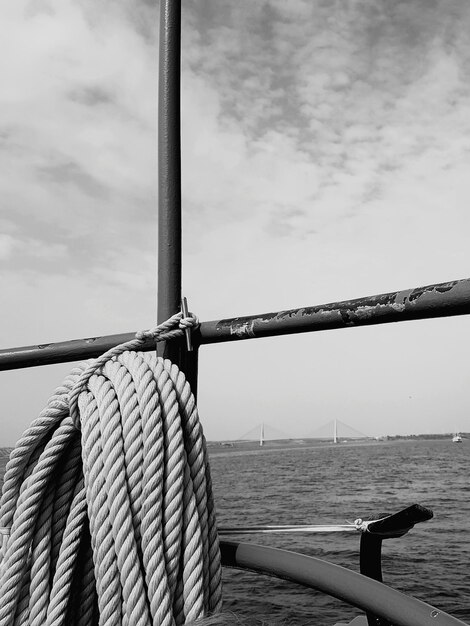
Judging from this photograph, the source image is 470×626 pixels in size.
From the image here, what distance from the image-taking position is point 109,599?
3.25ft

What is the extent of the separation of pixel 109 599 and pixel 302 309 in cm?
63

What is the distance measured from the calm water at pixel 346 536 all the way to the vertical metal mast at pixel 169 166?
0.54 metres

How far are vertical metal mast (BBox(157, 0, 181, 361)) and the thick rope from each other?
0.26 metres

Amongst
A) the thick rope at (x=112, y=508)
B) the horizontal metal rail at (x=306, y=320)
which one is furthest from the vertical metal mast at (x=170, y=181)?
the thick rope at (x=112, y=508)

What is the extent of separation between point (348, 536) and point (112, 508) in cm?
1983

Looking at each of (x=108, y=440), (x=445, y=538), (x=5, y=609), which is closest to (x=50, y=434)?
(x=108, y=440)

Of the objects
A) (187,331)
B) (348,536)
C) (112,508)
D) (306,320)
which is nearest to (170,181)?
(187,331)

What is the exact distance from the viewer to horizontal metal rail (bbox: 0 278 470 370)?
93 cm

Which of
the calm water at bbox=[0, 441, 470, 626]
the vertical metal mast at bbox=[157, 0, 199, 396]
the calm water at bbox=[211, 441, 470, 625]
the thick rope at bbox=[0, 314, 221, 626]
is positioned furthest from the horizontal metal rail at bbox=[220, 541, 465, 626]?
the calm water at bbox=[211, 441, 470, 625]

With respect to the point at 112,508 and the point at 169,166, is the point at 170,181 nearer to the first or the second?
the point at 169,166

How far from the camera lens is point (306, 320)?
3.61 ft

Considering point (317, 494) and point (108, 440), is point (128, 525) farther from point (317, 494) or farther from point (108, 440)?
point (317, 494)

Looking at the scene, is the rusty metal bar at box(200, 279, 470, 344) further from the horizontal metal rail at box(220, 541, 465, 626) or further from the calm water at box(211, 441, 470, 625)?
the calm water at box(211, 441, 470, 625)

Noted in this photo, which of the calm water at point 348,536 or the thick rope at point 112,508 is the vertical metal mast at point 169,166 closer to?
the thick rope at point 112,508
